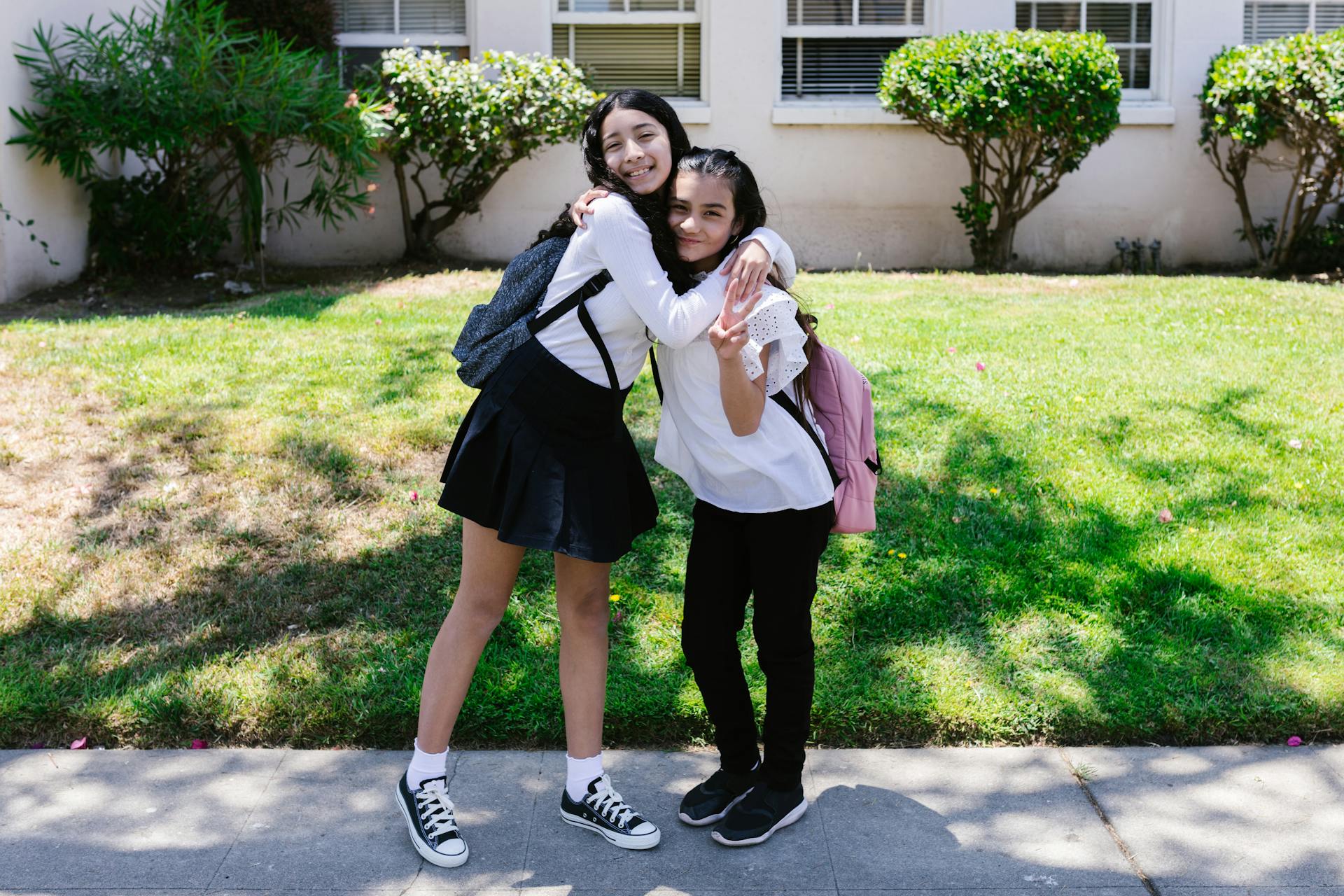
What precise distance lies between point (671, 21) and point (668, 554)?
A: 7267 millimetres

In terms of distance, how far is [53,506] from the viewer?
509 centimetres

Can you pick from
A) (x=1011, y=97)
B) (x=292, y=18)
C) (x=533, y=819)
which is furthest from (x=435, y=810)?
(x=292, y=18)

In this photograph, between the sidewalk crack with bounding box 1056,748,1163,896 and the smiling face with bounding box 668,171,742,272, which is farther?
the sidewalk crack with bounding box 1056,748,1163,896

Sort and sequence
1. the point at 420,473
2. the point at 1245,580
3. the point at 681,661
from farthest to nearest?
the point at 420,473 → the point at 1245,580 → the point at 681,661

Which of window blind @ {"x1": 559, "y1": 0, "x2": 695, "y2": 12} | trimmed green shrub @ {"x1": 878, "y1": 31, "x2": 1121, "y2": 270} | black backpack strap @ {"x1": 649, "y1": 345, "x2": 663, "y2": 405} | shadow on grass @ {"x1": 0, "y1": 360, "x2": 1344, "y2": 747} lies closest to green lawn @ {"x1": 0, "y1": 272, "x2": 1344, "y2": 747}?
shadow on grass @ {"x1": 0, "y1": 360, "x2": 1344, "y2": 747}

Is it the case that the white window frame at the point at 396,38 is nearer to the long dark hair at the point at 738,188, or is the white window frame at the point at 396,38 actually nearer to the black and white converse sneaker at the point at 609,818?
the long dark hair at the point at 738,188

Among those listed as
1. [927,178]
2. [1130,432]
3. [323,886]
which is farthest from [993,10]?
[323,886]

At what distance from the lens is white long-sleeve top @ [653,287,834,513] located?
2918 millimetres

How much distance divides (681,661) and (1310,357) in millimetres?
4613

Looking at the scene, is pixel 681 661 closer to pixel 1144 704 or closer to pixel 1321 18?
pixel 1144 704

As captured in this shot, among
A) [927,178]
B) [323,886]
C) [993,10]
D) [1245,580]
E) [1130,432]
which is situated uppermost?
[993,10]

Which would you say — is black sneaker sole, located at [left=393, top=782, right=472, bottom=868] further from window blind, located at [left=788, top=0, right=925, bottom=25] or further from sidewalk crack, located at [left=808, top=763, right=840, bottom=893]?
window blind, located at [left=788, top=0, right=925, bottom=25]

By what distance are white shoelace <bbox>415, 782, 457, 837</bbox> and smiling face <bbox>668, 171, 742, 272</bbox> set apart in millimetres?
1469

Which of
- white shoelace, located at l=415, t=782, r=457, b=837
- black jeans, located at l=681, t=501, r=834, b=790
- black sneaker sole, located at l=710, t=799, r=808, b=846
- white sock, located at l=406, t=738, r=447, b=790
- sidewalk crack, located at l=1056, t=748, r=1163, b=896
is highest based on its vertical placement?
black jeans, located at l=681, t=501, r=834, b=790
